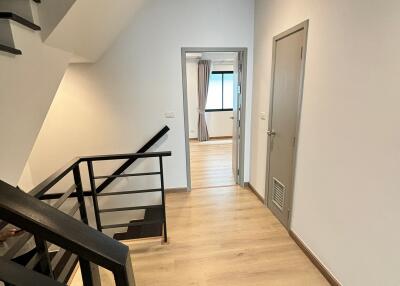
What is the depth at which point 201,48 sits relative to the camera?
3045 millimetres

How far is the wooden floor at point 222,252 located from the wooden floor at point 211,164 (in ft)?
2.64

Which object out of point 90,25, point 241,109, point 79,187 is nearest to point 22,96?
point 79,187

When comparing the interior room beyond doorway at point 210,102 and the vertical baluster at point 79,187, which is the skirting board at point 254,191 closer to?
the interior room beyond doorway at point 210,102

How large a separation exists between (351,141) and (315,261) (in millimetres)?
1125

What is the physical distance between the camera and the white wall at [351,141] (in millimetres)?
1274

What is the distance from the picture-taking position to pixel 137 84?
10.1ft

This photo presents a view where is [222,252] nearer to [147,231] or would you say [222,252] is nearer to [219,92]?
[147,231]

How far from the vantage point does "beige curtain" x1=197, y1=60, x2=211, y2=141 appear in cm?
637

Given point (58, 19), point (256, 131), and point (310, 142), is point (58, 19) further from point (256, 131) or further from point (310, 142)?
point (256, 131)

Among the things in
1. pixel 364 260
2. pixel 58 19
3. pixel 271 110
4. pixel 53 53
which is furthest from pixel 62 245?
pixel 271 110

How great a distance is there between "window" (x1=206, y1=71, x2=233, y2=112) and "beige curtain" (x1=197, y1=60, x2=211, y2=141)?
1.14 ft

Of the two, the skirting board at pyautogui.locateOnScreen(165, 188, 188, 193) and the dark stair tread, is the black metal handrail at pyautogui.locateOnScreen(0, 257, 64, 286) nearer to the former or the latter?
the dark stair tread

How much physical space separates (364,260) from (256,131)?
1977 mm

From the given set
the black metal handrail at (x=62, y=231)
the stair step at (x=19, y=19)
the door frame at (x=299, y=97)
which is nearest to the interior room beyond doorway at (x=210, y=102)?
the door frame at (x=299, y=97)
